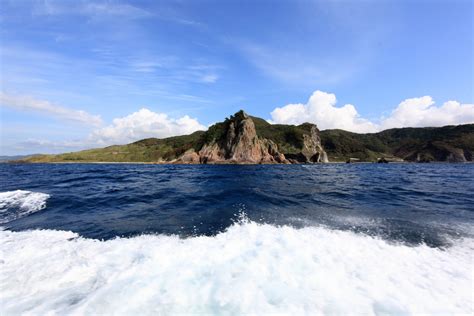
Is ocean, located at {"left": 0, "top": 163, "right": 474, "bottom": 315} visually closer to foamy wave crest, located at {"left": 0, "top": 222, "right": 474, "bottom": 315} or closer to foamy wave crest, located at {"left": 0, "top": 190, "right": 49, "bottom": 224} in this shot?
foamy wave crest, located at {"left": 0, "top": 222, "right": 474, "bottom": 315}

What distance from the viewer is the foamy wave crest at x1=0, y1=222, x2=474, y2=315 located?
4.34 metres

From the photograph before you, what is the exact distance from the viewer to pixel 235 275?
546 cm

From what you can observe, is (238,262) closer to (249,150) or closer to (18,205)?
(18,205)

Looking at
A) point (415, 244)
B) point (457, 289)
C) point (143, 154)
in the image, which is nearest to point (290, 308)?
point (457, 289)

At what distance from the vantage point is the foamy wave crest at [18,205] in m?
11.8

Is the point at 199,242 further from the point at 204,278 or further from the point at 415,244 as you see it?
the point at 415,244

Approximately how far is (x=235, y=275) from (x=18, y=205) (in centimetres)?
1586

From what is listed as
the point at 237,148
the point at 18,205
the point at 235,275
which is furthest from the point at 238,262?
the point at 237,148

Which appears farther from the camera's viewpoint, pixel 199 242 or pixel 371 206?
pixel 371 206

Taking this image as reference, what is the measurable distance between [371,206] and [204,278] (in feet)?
37.7

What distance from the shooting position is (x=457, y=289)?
4.86 meters

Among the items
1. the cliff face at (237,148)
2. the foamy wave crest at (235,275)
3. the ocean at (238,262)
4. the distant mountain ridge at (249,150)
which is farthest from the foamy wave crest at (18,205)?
the distant mountain ridge at (249,150)

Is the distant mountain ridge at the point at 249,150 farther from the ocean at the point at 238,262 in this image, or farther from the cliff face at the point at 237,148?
the ocean at the point at 238,262

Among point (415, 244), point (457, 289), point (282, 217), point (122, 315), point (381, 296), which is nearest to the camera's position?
point (122, 315)
